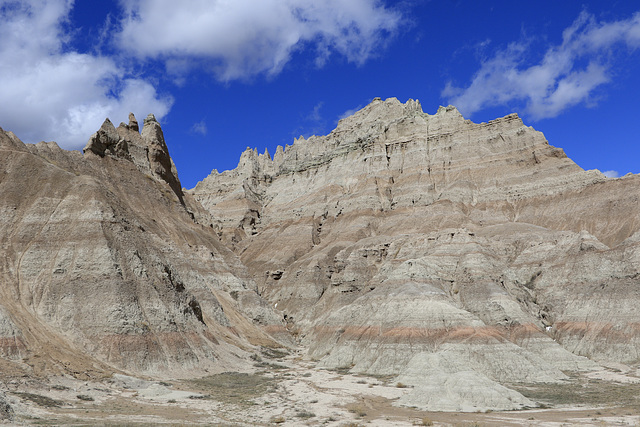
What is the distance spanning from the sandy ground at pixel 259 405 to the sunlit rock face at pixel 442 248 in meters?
3.35

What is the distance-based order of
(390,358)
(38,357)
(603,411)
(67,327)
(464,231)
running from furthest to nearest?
(464,231), (390,358), (67,327), (38,357), (603,411)

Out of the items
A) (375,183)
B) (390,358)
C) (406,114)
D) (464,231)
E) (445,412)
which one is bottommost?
(445,412)

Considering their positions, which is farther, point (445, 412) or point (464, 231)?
point (464, 231)

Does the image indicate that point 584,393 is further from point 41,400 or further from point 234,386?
point 41,400

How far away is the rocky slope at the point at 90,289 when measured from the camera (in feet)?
138

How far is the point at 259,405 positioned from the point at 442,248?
144ft

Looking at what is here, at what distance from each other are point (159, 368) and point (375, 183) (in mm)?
78998

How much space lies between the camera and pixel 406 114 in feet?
420

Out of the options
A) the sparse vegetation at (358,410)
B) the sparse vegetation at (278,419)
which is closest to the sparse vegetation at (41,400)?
the sparse vegetation at (278,419)

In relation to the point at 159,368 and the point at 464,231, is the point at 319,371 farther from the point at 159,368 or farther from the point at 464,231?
the point at 464,231

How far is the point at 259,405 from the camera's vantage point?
113 feet

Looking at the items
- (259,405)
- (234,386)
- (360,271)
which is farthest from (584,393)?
(360,271)

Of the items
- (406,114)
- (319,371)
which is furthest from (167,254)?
(406,114)

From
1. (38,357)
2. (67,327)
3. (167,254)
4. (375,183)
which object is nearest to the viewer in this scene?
(38,357)
